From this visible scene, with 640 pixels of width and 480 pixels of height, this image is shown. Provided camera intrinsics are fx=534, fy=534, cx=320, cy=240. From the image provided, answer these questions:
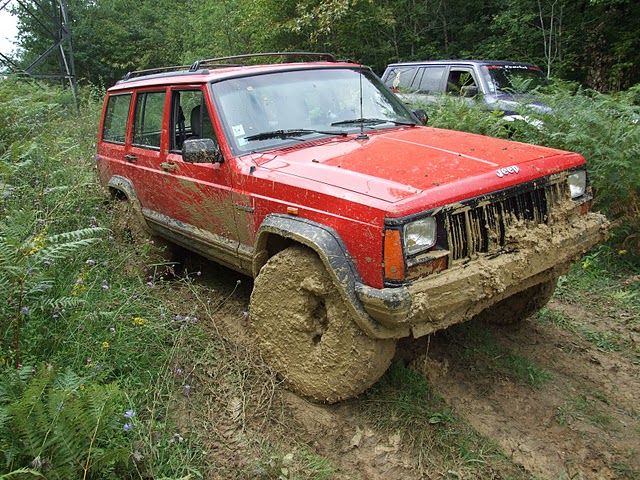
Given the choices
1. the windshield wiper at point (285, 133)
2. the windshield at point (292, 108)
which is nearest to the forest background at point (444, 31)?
the windshield at point (292, 108)

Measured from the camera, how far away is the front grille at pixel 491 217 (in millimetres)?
2773

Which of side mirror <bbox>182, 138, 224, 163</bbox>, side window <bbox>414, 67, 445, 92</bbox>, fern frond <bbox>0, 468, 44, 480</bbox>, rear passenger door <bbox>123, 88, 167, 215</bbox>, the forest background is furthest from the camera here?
the forest background

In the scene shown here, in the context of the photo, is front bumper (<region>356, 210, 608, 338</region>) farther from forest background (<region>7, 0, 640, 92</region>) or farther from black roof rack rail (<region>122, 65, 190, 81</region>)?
forest background (<region>7, 0, 640, 92</region>)

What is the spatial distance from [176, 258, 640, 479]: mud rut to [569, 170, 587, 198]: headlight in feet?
3.88

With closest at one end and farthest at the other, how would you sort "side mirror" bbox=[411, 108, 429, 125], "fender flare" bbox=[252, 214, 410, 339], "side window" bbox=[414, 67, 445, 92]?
1. "fender flare" bbox=[252, 214, 410, 339]
2. "side mirror" bbox=[411, 108, 429, 125]
3. "side window" bbox=[414, 67, 445, 92]

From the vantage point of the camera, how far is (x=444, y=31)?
17578mm

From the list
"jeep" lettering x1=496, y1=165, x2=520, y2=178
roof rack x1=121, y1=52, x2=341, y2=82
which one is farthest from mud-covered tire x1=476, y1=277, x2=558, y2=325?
roof rack x1=121, y1=52, x2=341, y2=82

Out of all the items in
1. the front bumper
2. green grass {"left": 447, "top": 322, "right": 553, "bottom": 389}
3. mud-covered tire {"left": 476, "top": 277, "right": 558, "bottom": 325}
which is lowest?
green grass {"left": 447, "top": 322, "right": 553, "bottom": 389}

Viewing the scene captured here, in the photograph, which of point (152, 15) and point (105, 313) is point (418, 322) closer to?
point (105, 313)

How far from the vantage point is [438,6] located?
17.5 metres

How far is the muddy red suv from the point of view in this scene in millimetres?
2711

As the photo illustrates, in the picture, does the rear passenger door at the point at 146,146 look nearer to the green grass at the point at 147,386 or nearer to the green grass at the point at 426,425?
the green grass at the point at 147,386

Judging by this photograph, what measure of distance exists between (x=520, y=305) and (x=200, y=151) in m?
2.60

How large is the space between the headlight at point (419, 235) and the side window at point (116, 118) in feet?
11.5
